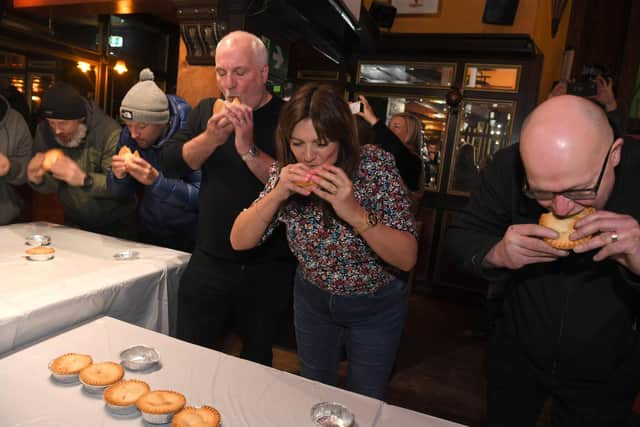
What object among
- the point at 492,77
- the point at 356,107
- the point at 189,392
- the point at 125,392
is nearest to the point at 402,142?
the point at 356,107

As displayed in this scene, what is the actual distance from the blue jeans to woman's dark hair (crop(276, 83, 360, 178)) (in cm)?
45

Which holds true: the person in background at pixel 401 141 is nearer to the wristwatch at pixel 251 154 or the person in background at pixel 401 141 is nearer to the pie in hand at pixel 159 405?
the wristwatch at pixel 251 154

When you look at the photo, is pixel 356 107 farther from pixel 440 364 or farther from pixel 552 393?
pixel 440 364

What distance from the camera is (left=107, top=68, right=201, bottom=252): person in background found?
7.18 ft

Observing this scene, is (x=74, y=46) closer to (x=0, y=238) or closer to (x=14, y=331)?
(x=0, y=238)

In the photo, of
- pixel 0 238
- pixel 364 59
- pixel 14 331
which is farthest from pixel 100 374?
pixel 364 59

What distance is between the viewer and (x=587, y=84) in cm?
246

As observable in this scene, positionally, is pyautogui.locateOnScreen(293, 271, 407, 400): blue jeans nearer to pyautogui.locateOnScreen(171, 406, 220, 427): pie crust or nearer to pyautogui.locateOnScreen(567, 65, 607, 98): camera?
pyautogui.locateOnScreen(171, 406, 220, 427): pie crust

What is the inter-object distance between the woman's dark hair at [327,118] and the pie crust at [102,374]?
838 mm

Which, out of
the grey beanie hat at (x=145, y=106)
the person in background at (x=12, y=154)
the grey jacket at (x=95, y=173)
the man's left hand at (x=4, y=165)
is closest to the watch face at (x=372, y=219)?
the grey beanie hat at (x=145, y=106)

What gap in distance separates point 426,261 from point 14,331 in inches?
178

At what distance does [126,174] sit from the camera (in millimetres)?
2311

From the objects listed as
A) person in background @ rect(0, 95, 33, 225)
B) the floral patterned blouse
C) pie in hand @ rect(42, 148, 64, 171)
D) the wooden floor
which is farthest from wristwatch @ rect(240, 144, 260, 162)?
person in background @ rect(0, 95, 33, 225)

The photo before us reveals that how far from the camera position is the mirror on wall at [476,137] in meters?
5.02
